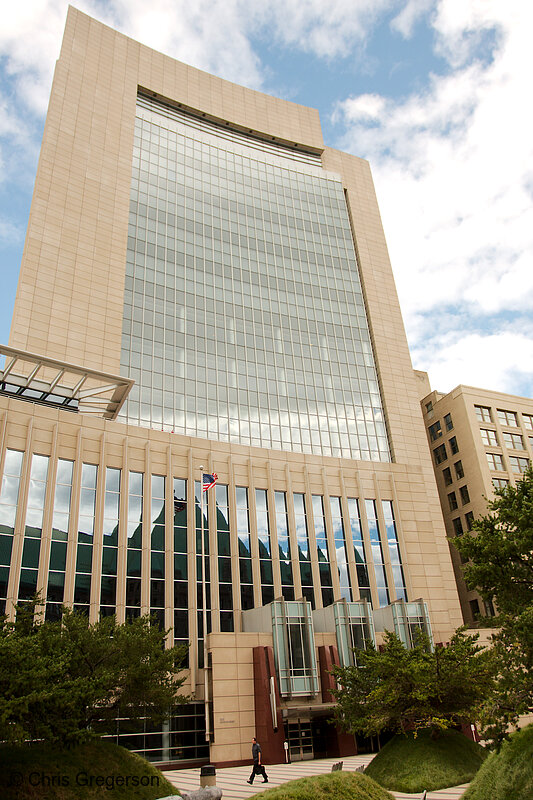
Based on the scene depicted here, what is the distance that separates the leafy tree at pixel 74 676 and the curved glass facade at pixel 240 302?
2986cm

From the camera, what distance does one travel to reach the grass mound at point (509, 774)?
16406 mm

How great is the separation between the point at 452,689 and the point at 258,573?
2389 cm

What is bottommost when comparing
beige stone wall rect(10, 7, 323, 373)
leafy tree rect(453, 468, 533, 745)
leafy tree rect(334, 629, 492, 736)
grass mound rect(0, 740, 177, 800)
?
grass mound rect(0, 740, 177, 800)

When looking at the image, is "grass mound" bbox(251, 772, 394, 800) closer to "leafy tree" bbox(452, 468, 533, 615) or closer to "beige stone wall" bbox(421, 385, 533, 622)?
"leafy tree" bbox(452, 468, 533, 615)

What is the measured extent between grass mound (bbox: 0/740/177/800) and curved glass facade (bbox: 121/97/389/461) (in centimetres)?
3522

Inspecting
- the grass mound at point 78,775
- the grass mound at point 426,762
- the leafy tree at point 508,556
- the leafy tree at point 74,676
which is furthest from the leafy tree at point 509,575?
the leafy tree at point 74,676

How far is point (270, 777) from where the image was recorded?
2891cm

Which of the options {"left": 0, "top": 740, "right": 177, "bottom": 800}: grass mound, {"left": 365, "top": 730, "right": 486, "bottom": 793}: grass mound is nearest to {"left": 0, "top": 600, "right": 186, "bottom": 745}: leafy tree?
{"left": 0, "top": 740, "right": 177, "bottom": 800}: grass mound

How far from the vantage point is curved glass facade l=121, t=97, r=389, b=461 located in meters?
58.9

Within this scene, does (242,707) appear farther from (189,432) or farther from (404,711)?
(189,432)

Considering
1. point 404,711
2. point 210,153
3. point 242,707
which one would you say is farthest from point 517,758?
point 210,153

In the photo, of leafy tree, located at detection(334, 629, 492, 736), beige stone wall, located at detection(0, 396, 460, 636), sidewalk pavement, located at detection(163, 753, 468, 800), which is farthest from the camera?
beige stone wall, located at detection(0, 396, 460, 636)

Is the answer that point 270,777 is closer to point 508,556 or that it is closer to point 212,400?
point 508,556

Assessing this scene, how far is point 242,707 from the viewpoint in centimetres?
3828
